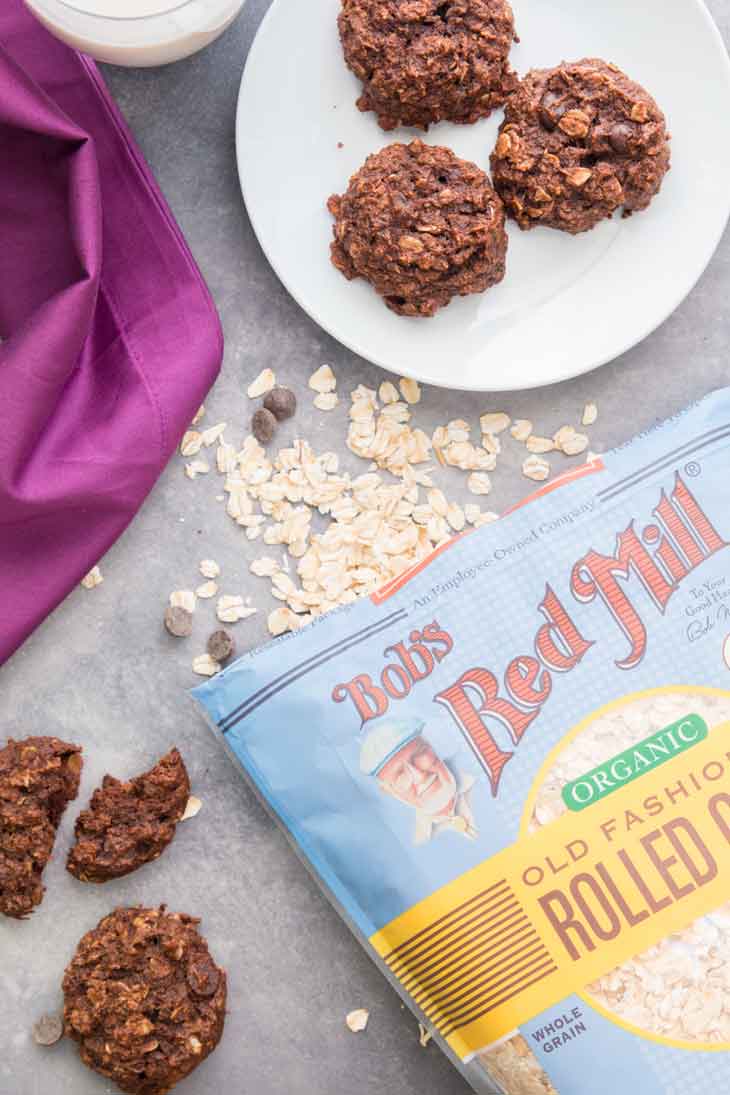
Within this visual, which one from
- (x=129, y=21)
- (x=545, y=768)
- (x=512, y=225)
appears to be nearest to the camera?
(x=129, y=21)

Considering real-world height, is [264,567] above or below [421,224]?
below

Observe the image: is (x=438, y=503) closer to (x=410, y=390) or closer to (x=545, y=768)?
(x=410, y=390)

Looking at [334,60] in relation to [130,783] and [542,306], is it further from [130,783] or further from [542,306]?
[130,783]

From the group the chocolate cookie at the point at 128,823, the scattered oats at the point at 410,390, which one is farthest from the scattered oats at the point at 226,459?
the chocolate cookie at the point at 128,823

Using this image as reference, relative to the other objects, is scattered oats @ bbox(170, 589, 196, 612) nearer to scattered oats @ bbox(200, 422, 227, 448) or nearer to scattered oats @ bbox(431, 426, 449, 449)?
scattered oats @ bbox(200, 422, 227, 448)

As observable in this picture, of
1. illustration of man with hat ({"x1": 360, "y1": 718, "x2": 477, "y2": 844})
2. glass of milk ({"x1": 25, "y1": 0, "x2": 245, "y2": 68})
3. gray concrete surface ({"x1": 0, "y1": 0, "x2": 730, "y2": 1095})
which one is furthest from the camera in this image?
gray concrete surface ({"x1": 0, "y1": 0, "x2": 730, "y2": 1095})

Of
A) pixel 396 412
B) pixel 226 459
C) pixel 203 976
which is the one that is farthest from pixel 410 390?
pixel 203 976

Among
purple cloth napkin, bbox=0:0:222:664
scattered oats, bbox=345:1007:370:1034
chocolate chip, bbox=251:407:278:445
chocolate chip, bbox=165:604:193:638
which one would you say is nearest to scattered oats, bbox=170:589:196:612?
chocolate chip, bbox=165:604:193:638
